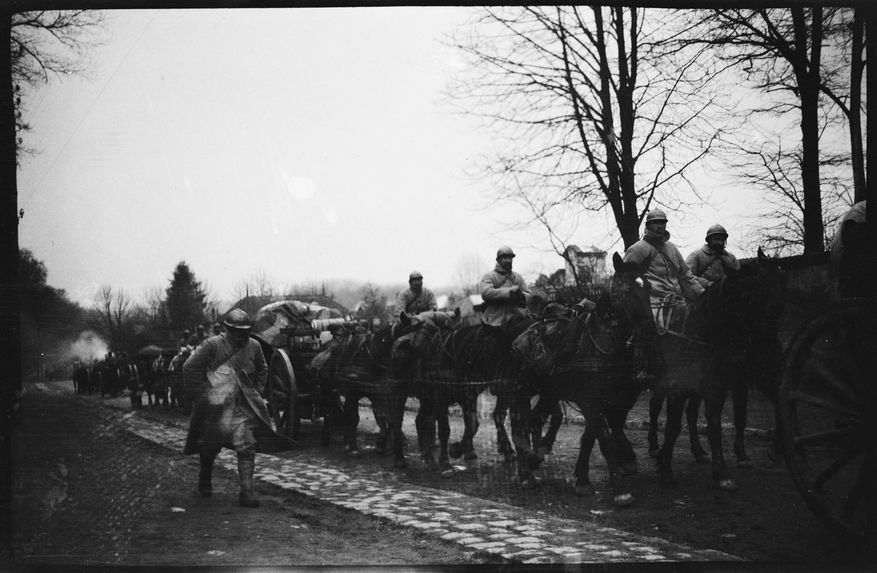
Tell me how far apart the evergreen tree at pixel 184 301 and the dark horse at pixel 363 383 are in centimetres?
242

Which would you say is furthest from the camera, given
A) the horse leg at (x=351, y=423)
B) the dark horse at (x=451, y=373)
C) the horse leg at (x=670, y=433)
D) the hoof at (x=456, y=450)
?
the horse leg at (x=351, y=423)

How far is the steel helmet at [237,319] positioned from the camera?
6.75 meters

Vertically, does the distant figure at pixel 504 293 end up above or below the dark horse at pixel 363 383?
above

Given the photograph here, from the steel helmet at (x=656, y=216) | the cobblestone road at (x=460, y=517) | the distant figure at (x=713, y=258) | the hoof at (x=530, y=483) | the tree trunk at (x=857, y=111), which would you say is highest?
the tree trunk at (x=857, y=111)

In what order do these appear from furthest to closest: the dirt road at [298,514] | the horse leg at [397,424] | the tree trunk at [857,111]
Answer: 1. the horse leg at [397,424]
2. the tree trunk at [857,111]
3. the dirt road at [298,514]

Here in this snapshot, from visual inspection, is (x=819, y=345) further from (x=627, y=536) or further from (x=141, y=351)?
(x=141, y=351)

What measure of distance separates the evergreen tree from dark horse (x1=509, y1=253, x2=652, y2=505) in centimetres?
352

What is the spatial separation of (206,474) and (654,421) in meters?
4.37

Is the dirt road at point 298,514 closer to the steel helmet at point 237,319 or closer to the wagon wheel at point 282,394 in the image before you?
the wagon wheel at point 282,394

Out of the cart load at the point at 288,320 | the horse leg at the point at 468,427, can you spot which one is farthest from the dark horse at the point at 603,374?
the cart load at the point at 288,320

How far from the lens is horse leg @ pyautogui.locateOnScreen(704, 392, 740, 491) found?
6215 millimetres

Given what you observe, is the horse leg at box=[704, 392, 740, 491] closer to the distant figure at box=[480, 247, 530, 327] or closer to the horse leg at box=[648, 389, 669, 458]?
the horse leg at box=[648, 389, 669, 458]

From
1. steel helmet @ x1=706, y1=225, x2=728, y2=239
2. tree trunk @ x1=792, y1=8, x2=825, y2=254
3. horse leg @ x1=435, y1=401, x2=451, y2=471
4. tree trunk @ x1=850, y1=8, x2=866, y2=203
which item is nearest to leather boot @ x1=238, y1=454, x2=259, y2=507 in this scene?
horse leg @ x1=435, y1=401, x2=451, y2=471

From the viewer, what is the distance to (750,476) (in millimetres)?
6113
